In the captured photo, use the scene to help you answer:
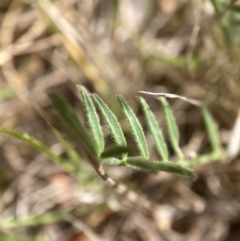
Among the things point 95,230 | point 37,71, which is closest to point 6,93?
point 37,71

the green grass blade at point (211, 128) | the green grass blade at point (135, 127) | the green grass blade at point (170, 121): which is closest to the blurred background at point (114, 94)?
the green grass blade at point (211, 128)

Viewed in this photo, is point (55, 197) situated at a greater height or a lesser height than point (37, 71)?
lesser

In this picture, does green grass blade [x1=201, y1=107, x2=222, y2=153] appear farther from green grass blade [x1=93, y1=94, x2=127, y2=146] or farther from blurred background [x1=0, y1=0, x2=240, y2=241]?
green grass blade [x1=93, y1=94, x2=127, y2=146]

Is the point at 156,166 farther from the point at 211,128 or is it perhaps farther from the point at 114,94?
the point at 114,94

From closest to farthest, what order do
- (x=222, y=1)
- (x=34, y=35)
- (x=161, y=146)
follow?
(x=161, y=146)
(x=222, y=1)
(x=34, y=35)

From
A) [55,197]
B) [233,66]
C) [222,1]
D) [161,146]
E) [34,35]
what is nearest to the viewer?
[161,146]

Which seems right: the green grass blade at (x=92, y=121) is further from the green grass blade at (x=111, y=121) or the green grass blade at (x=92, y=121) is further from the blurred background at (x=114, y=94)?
the blurred background at (x=114, y=94)

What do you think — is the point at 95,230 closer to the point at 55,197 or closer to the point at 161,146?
the point at 55,197

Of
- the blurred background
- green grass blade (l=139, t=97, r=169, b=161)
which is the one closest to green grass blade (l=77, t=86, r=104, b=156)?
green grass blade (l=139, t=97, r=169, b=161)
